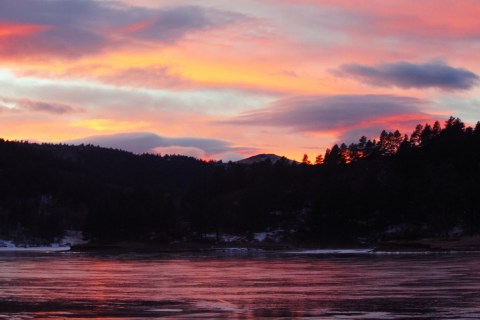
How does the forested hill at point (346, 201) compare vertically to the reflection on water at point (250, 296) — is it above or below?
above

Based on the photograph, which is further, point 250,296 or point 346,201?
point 346,201

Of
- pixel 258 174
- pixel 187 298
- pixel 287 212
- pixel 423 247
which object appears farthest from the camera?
pixel 258 174

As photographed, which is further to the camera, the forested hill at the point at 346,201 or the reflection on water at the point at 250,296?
the forested hill at the point at 346,201

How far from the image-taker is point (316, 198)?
151 m

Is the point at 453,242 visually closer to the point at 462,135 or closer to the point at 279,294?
the point at 462,135

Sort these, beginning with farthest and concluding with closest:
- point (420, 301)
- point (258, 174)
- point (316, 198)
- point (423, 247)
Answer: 1. point (258, 174)
2. point (316, 198)
3. point (423, 247)
4. point (420, 301)

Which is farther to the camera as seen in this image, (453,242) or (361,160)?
(361,160)

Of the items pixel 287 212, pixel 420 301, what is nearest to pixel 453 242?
pixel 287 212

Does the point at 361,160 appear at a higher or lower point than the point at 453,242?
higher

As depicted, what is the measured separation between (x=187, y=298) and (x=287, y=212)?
131 meters

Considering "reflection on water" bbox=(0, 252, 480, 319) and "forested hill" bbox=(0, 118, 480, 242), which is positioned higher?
"forested hill" bbox=(0, 118, 480, 242)

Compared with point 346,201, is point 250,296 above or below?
below

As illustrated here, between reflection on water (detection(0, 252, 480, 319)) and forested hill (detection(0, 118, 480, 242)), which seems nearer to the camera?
reflection on water (detection(0, 252, 480, 319))

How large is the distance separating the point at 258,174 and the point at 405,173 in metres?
44.3
